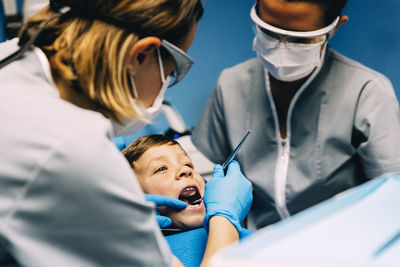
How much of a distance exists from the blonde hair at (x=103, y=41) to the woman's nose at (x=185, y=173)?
24.3 inches

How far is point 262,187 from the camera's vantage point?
1674 millimetres

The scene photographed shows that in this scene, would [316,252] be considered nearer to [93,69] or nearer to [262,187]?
[93,69]

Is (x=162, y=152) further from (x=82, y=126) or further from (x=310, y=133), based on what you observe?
(x=82, y=126)

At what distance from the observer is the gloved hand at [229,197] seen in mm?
1210

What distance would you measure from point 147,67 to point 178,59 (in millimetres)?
76

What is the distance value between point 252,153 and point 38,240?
3.58 feet

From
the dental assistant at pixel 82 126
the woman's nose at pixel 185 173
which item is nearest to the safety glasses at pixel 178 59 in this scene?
the dental assistant at pixel 82 126

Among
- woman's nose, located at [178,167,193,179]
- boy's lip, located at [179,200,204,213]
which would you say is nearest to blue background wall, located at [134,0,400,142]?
woman's nose, located at [178,167,193,179]

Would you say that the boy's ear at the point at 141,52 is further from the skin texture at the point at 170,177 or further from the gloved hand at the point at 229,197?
the skin texture at the point at 170,177

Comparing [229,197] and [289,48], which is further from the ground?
[289,48]

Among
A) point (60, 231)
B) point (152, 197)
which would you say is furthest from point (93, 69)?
point (152, 197)

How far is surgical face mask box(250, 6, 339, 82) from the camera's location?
1.40 metres

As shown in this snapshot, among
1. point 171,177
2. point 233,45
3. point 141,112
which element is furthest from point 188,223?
point 233,45

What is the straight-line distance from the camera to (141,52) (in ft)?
3.07
